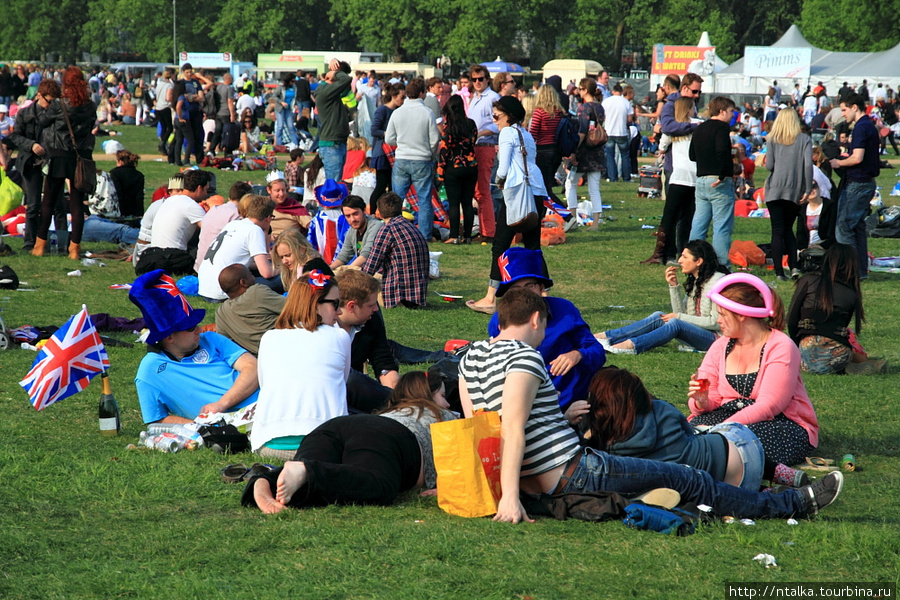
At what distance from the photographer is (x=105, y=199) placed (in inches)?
539

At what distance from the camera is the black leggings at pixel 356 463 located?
15.5ft

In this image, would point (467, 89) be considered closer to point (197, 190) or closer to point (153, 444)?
point (197, 190)

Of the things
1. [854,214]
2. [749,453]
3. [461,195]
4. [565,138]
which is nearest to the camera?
[749,453]

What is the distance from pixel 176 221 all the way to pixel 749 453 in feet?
24.5

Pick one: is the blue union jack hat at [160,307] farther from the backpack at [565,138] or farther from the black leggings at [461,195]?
the backpack at [565,138]

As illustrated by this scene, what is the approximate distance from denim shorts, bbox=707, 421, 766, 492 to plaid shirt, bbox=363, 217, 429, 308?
16.5 ft

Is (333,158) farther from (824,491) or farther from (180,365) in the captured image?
(824,491)

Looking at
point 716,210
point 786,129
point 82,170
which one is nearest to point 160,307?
point 82,170

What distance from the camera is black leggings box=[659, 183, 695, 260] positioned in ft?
39.6

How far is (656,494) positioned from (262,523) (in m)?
1.77

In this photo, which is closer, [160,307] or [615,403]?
[615,403]

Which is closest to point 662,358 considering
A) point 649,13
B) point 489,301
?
point 489,301

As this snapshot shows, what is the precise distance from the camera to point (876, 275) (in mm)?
12391

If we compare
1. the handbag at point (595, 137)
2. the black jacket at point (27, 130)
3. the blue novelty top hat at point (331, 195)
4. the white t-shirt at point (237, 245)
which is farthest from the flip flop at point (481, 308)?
the handbag at point (595, 137)
